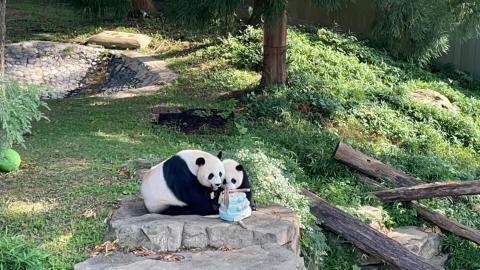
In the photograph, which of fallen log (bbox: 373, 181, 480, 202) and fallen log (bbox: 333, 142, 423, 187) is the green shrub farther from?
fallen log (bbox: 373, 181, 480, 202)

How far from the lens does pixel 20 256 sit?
331 cm

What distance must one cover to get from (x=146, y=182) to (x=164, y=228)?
0.41 m

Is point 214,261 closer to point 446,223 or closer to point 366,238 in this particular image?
point 366,238

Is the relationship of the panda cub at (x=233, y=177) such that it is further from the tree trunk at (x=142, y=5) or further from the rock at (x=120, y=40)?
the tree trunk at (x=142, y=5)

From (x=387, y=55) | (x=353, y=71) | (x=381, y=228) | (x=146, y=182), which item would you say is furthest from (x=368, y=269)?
(x=387, y=55)

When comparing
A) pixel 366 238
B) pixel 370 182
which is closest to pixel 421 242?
pixel 366 238

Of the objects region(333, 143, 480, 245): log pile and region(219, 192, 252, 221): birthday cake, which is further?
region(333, 143, 480, 245): log pile

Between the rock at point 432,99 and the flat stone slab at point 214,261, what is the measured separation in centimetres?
586

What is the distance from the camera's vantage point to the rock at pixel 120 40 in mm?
10578

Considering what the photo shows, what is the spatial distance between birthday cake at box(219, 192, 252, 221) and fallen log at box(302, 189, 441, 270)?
1288mm

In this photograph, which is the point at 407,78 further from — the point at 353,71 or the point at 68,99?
the point at 68,99

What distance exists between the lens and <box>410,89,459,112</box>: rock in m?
8.98

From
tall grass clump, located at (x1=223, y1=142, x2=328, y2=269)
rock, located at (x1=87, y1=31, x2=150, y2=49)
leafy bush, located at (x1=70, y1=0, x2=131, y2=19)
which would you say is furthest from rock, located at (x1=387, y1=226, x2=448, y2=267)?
rock, located at (x1=87, y1=31, x2=150, y2=49)

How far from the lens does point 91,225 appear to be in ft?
12.8
